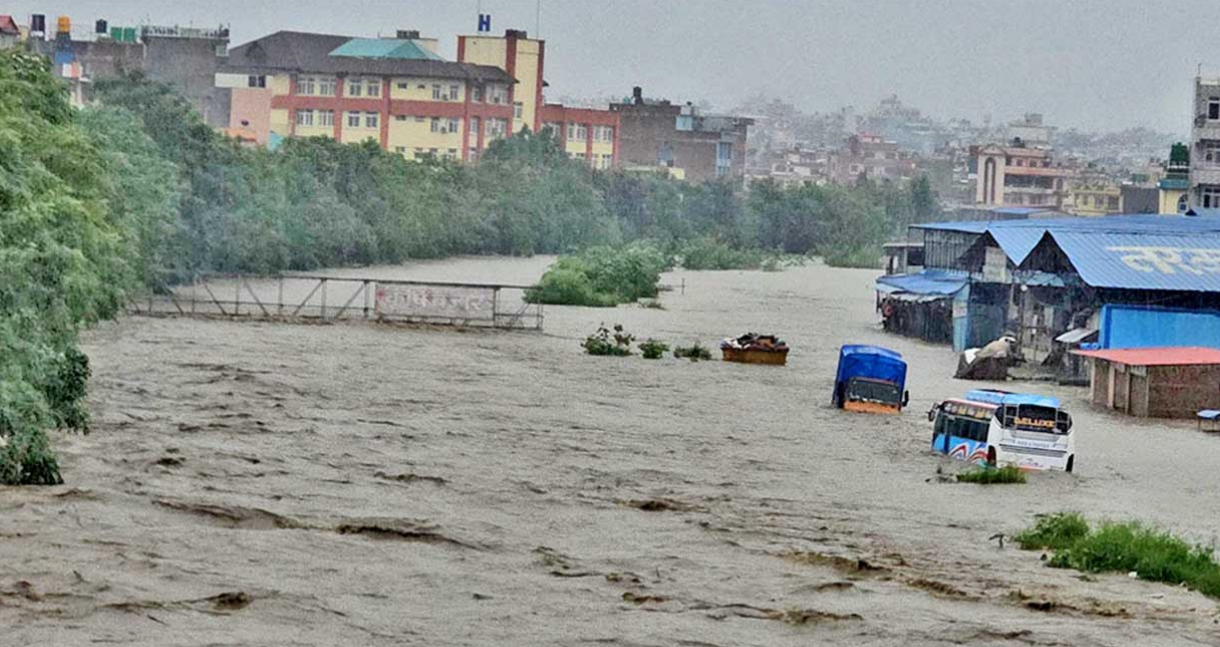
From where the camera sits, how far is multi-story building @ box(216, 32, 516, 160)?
104m

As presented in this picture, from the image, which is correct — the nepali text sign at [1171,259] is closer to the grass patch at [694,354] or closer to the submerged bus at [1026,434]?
the grass patch at [694,354]

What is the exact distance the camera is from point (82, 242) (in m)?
29.3

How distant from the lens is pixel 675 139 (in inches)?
5182

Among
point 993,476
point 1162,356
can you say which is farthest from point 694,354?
point 993,476

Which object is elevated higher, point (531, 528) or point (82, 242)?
point (82, 242)

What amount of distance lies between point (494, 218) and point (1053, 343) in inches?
1779

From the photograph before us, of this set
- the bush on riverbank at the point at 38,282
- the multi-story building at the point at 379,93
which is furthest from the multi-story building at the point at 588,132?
the bush on riverbank at the point at 38,282

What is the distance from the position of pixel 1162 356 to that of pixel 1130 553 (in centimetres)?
1620

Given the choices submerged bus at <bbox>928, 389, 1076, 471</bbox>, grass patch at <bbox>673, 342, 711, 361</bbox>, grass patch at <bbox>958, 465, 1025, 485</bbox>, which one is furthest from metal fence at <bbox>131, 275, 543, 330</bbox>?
grass patch at <bbox>958, 465, 1025, 485</bbox>

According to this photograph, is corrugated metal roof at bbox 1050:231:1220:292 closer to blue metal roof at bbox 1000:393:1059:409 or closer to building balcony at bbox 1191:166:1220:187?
blue metal roof at bbox 1000:393:1059:409

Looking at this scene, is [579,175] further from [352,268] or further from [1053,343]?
[1053,343]

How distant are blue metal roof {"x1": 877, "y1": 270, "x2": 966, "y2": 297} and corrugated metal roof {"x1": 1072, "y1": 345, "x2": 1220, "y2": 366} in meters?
12.8

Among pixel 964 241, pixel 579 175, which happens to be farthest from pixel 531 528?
pixel 579 175

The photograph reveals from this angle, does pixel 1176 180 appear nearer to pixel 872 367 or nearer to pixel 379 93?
pixel 379 93
